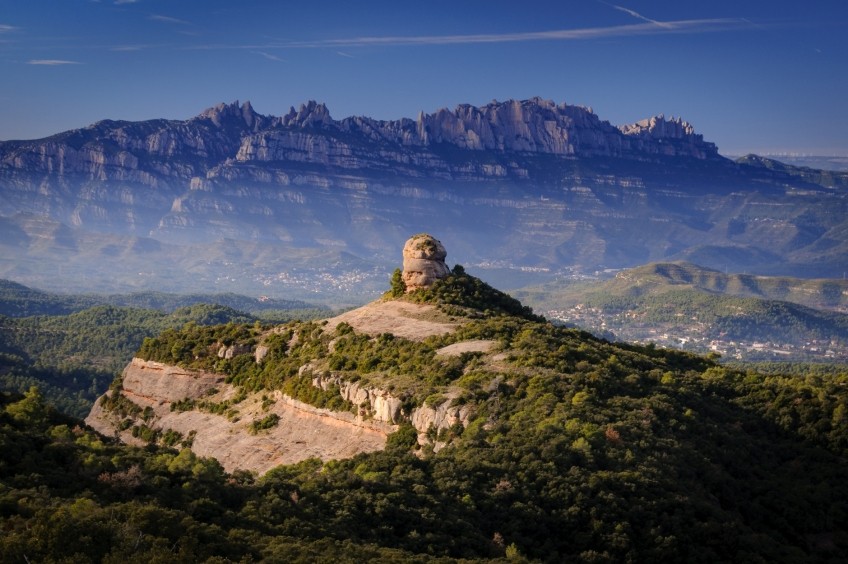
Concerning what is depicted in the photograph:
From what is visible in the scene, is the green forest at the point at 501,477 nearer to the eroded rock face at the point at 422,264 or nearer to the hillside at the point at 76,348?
the eroded rock face at the point at 422,264

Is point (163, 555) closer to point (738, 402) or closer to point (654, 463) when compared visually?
point (654, 463)

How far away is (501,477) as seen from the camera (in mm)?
47438

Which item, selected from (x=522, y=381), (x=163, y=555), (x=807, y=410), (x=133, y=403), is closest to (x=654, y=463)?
(x=522, y=381)

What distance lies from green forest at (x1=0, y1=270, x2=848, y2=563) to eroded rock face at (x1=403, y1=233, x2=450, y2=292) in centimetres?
980

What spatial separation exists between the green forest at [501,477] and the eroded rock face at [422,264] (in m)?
9.80

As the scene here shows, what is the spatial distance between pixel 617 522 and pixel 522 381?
57.3 feet

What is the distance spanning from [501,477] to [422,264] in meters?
36.8

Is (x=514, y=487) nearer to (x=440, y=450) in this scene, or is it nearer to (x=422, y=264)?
(x=440, y=450)

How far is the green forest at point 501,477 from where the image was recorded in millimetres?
35719

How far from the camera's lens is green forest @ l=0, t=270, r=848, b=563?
35719 millimetres

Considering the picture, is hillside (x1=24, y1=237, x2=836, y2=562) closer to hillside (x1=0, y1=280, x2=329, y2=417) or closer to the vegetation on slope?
the vegetation on slope

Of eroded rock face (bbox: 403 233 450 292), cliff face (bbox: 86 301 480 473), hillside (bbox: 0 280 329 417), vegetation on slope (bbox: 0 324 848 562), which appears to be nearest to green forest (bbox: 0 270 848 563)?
vegetation on slope (bbox: 0 324 848 562)

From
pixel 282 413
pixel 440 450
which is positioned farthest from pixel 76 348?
pixel 440 450

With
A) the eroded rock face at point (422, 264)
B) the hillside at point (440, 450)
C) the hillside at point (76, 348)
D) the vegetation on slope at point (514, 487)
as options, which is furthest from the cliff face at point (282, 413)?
the hillside at point (76, 348)
